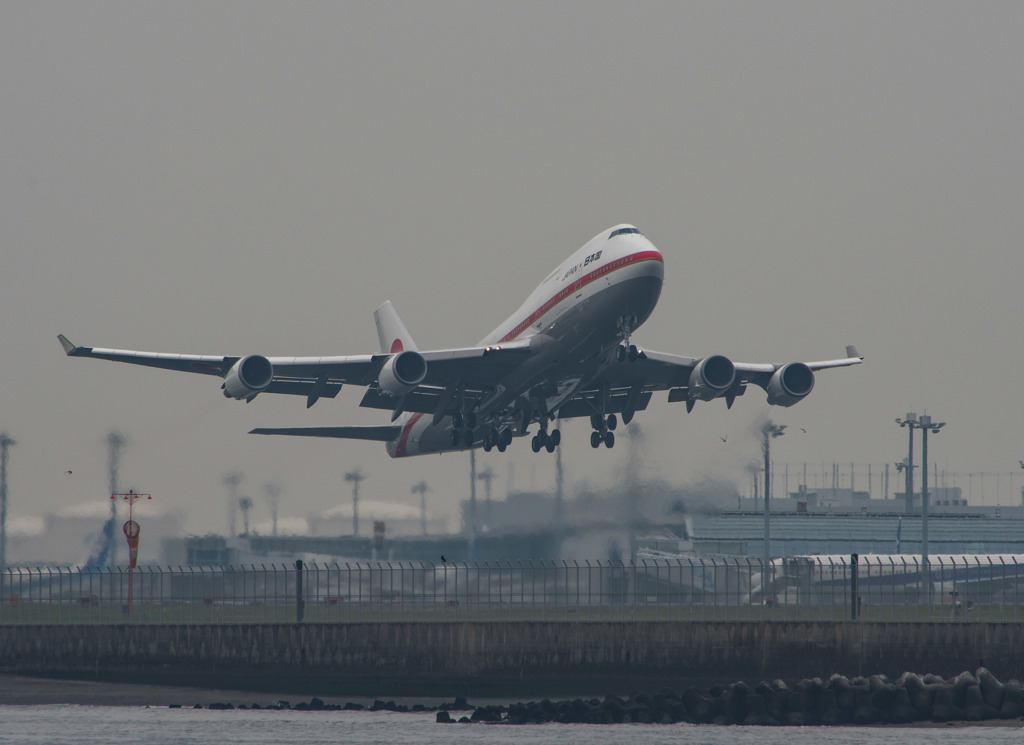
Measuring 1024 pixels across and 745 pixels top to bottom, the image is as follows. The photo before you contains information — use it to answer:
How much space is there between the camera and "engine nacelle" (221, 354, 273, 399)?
49656 millimetres

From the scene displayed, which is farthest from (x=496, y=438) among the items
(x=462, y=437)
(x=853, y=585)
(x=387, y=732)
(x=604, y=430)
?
(x=387, y=732)

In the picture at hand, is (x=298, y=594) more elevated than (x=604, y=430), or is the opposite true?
(x=604, y=430)

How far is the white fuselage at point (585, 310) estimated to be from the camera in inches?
1833

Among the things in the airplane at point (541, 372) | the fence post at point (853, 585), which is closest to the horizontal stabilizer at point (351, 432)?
the airplane at point (541, 372)

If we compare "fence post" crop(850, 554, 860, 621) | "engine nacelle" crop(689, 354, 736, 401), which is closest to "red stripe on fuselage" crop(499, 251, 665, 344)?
"engine nacelle" crop(689, 354, 736, 401)

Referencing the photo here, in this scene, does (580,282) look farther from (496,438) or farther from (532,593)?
(532,593)

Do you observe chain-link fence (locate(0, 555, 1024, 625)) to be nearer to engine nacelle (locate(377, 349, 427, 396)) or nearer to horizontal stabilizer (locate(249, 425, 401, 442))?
engine nacelle (locate(377, 349, 427, 396))

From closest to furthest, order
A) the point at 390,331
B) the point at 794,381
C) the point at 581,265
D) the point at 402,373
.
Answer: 1. the point at 581,265
2. the point at 402,373
3. the point at 794,381
4. the point at 390,331

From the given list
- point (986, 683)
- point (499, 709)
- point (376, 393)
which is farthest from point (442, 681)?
point (376, 393)

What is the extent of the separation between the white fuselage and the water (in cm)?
1544

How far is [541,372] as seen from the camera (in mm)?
51031

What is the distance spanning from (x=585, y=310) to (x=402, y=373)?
24.3 feet

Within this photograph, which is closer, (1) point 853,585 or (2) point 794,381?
(1) point 853,585

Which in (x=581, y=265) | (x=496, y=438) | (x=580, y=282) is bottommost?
(x=496, y=438)
